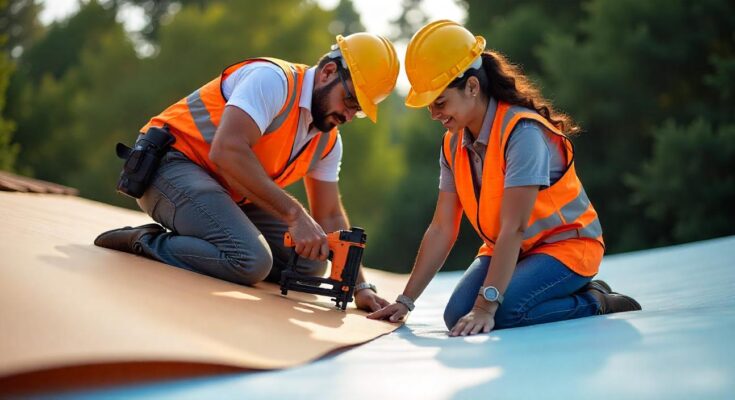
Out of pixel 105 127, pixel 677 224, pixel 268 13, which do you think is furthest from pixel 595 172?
pixel 105 127

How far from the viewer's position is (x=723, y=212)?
11570 mm

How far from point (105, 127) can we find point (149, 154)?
14.8 m

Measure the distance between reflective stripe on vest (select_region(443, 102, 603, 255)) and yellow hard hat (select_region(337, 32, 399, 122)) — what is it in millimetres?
484

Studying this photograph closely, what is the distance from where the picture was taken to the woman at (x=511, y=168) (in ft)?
9.56

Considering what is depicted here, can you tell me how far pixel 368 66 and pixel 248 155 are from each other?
2.00 ft

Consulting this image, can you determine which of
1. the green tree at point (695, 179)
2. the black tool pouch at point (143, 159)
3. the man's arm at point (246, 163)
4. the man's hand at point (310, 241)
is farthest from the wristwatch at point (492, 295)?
the green tree at point (695, 179)

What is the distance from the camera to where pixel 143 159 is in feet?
11.3

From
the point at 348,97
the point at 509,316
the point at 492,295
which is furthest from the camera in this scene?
the point at 348,97

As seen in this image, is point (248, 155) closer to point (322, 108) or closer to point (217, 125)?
point (217, 125)

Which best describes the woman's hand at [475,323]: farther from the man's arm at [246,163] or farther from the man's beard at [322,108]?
the man's beard at [322,108]

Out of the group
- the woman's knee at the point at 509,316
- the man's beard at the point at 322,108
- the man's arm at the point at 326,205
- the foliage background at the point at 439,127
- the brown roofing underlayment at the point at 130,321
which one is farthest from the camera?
the foliage background at the point at 439,127

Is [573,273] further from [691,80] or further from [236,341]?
[691,80]

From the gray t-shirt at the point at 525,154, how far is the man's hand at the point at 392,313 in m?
0.55

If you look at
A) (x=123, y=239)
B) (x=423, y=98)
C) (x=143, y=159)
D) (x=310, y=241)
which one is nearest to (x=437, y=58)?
(x=423, y=98)
